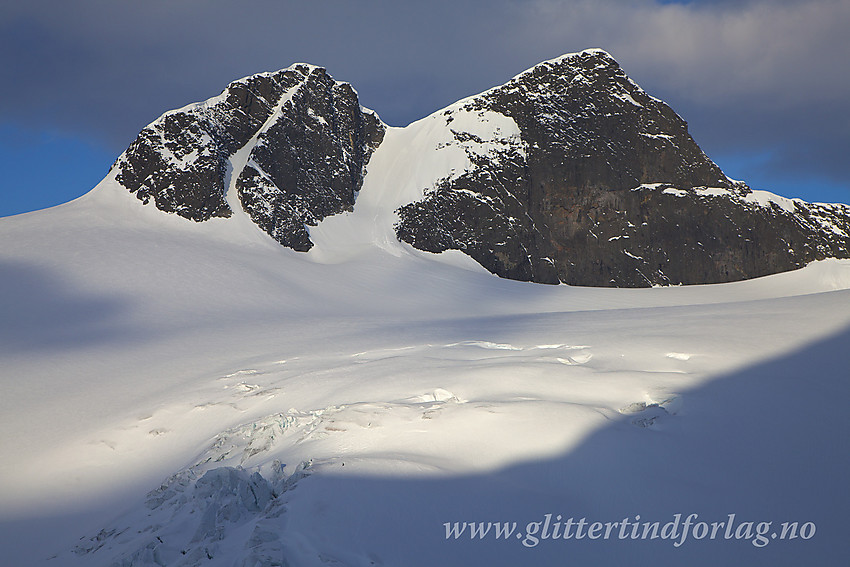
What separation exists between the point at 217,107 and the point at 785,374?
3655 centimetres

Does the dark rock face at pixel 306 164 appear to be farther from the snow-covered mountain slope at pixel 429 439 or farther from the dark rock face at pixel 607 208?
the snow-covered mountain slope at pixel 429 439

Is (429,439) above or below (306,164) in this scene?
below

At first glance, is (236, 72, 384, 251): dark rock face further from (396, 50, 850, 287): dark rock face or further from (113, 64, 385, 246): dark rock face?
(396, 50, 850, 287): dark rock face

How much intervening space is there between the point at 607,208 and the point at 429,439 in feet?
115

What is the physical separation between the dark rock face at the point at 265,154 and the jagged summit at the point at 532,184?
107mm

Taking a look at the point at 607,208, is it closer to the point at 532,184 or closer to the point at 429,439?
the point at 532,184

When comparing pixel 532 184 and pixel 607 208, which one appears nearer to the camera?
pixel 607 208

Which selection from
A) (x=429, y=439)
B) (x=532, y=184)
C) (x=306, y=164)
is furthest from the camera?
(x=532, y=184)

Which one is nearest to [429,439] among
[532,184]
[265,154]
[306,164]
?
[265,154]

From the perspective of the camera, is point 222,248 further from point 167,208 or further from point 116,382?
point 116,382

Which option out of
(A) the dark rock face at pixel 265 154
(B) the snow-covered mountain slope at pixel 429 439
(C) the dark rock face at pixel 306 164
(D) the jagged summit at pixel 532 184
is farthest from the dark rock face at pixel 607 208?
(B) the snow-covered mountain slope at pixel 429 439

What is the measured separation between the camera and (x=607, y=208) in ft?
123

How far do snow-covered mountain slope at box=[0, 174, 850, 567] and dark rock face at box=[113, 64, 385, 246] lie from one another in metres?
17.4

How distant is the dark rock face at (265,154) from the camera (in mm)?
31906
